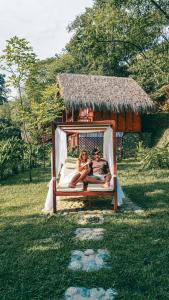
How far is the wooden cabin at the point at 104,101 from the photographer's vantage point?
2336 cm

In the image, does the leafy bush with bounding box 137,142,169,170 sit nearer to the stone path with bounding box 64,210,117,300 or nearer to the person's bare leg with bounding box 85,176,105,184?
the person's bare leg with bounding box 85,176,105,184

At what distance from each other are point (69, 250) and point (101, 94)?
61.6 feet

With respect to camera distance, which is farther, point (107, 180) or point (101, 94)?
point (101, 94)

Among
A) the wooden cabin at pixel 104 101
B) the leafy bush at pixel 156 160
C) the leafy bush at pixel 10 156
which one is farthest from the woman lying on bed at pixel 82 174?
the wooden cabin at pixel 104 101

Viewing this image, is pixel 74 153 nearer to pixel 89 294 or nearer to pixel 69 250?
pixel 69 250

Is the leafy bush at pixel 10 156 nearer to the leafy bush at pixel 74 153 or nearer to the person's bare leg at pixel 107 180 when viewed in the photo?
the leafy bush at pixel 74 153

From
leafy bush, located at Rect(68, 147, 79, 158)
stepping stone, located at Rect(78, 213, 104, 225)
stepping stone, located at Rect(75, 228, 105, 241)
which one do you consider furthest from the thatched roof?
stepping stone, located at Rect(75, 228, 105, 241)

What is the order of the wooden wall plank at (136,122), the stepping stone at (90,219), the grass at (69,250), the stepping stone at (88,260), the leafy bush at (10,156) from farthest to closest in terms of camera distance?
the wooden wall plank at (136,122) < the leafy bush at (10,156) < the stepping stone at (90,219) < the stepping stone at (88,260) < the grass at (69,250)

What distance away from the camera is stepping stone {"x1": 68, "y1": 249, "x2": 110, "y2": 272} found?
5301 mm

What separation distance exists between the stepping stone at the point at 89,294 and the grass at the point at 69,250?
9cm

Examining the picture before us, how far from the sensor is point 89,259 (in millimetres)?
5609

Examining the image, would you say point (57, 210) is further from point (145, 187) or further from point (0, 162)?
point (0, 162)

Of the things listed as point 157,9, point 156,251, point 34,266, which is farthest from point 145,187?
point 157,9

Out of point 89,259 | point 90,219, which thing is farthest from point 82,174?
point 89,259
